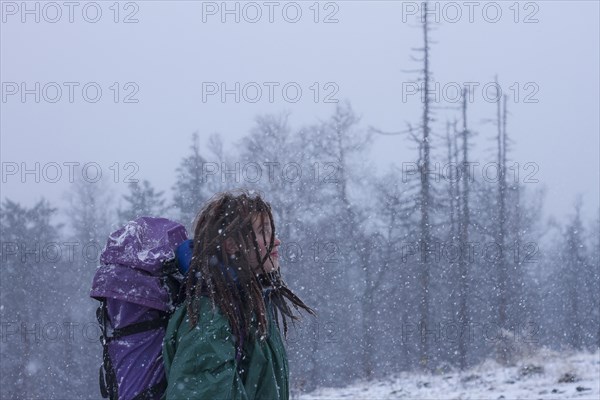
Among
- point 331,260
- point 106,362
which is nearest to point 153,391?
point 106,362

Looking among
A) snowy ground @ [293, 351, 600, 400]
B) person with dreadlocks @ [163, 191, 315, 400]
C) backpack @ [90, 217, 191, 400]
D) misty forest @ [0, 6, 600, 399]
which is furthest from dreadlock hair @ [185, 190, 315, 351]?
misty forest @ [0, 6, 600, 399]

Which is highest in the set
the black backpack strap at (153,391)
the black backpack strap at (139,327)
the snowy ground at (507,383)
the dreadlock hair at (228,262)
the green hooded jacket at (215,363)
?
the dreadlock hair at (228,262)

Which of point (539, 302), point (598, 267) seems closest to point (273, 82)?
point (539, 302)

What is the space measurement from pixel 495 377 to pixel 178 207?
16743mm

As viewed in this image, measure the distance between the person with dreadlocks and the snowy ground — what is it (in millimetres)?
8203

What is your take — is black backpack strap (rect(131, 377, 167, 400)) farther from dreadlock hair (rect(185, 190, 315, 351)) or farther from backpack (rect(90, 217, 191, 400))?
dreadlock hair (rect(185, 190, 315, 351))

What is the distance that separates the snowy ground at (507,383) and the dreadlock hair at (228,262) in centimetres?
829

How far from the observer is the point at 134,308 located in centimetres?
217

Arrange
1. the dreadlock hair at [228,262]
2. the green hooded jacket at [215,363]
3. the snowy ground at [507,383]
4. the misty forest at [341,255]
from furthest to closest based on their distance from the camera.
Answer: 1. the misty forest at [341,255]
2. the snowy ground at [507,383]
3. the dreadlock hair at [228,262]
4. the green hooded jacket at [215,363]

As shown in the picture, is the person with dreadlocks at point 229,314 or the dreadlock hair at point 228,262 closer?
the person with dreadlocks at point 229,314

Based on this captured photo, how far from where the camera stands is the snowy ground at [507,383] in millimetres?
10867

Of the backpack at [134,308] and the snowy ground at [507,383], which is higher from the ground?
the backpack at [134,308]

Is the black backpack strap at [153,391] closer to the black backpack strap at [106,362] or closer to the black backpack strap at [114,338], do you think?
the black backpack strap at [114,338]

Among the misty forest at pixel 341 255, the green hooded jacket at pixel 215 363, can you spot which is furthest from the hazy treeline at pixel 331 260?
the green hooded jacket at pixel 215 363
